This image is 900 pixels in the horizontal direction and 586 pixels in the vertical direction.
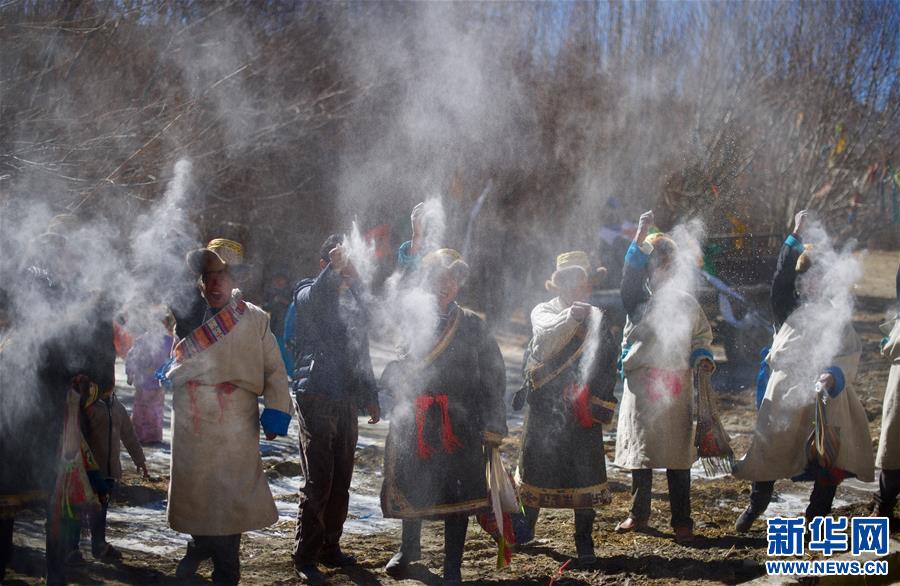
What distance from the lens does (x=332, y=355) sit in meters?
4.77

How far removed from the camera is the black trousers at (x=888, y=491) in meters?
5.54

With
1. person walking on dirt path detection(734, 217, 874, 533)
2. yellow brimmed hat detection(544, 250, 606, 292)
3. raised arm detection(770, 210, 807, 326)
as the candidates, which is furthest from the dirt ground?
yellow brimmed hat detection(544, 250, 606, 292)

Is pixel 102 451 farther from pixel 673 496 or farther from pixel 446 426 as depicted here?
pixel 673 496

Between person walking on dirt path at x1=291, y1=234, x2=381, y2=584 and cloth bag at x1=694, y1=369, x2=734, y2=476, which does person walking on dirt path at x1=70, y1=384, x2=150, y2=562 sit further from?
cloth bag at x1=694, y1=369, x2=734, y2=476

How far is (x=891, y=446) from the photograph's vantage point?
556 centimetres

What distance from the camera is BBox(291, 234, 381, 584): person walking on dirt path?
186 inches

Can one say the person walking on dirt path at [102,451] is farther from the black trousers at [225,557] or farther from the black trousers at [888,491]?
the black trousers at [888,491]

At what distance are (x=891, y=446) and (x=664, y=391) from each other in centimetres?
142

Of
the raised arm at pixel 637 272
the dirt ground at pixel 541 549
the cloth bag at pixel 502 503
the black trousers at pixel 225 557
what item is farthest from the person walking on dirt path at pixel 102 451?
the raised arm at pixel 637 272

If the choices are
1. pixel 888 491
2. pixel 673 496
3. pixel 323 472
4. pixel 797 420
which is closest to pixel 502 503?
pixel 323 472

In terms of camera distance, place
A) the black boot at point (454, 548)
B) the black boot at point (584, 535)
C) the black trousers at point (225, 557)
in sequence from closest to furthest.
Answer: the black trousers at point (225, 557) → the black boot at point (454, 548) → the black boot at point (584, 535)

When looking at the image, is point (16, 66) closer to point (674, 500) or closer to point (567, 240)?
point (674, 500)

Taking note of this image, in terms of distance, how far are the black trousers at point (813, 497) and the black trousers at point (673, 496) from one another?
1.27 ft

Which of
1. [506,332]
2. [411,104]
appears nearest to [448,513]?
[411,104]
